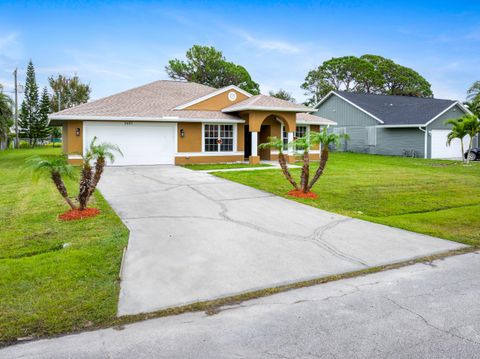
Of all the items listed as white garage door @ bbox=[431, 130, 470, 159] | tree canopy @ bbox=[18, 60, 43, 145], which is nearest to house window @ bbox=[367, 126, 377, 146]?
→ white garage door @ bbox=[431, 130, 470, 159]

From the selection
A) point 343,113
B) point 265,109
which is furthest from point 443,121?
point 265,109

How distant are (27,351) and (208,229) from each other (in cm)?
426

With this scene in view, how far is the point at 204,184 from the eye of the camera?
41.8 ft

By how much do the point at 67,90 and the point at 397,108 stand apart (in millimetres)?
41557

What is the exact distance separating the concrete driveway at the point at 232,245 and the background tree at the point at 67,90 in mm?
46566

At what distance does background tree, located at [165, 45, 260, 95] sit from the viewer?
4672 cm

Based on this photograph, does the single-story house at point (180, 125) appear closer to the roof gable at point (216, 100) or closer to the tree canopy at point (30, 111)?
the roof gable at point (216, 100)

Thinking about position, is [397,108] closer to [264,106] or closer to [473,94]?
[473,94]

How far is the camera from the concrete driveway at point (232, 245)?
15.6 feet

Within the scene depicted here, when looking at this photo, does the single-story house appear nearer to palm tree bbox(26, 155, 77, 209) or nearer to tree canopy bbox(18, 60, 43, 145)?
palm tree bbox(26, 155, 77, 209)

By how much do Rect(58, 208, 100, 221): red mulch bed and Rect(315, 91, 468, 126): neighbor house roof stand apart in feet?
81.4

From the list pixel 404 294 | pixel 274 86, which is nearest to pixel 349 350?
pixel 404 294

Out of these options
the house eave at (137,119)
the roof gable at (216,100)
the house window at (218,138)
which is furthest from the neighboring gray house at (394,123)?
the house eave at (137,119)

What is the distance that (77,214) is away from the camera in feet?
26.1
